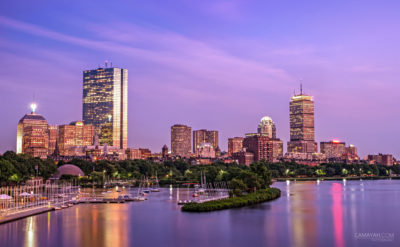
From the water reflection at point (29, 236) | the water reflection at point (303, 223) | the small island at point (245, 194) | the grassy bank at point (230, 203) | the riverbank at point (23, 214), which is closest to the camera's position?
the water reflection at point (29, 236)

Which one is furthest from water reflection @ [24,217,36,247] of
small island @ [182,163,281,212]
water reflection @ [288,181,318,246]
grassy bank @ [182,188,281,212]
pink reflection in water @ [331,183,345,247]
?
pink reflection in water @ [331,183,345,247]

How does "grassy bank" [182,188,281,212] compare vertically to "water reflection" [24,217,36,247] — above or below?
above

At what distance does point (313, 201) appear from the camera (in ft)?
393

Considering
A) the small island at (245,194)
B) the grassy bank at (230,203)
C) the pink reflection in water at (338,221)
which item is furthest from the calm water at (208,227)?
the small island at (245,194)

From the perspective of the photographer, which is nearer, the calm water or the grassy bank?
the calm water

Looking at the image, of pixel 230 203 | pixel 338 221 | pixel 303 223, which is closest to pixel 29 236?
pixel 303 223

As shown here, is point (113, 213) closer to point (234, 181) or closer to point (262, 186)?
point (234, 181)

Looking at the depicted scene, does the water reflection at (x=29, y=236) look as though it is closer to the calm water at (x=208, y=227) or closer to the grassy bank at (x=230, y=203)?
the calm water at (x=208, y=227)

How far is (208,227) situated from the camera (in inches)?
2857

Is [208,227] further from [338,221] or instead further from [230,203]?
[338,221]

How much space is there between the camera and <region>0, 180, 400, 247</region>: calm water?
6269 cm

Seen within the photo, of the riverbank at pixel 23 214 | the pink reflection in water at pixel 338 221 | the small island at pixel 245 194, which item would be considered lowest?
the pink reflection in water at pixel 338 221

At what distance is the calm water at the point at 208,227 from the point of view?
62.7m

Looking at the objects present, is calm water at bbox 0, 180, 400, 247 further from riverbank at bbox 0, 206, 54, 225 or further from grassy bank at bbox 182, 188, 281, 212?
grassy bank at bbox 182, 188, 281, 212
